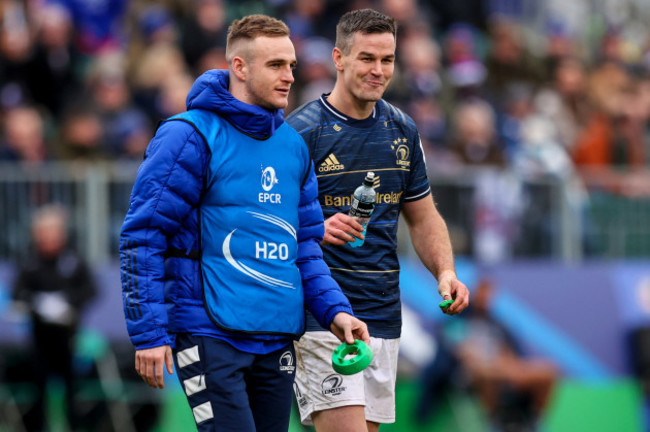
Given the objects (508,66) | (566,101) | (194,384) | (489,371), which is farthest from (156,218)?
(566,101)

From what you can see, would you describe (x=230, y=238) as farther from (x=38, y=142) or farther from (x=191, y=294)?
(x=38, y=142)

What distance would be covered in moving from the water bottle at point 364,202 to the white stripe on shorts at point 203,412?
57.8 inches

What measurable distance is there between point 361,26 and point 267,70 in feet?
3.70

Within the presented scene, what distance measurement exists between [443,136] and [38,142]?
5.24 m

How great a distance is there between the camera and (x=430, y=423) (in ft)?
41.2

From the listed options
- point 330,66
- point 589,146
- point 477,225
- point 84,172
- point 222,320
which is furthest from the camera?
point 589,146

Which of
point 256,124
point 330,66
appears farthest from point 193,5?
point 256,124

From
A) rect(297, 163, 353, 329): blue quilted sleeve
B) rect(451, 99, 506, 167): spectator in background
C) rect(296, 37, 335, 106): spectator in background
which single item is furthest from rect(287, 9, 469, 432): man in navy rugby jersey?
rect(451, 99, 506, 167): spectator in background

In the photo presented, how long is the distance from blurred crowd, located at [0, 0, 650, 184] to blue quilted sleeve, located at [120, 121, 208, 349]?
7.04 meters

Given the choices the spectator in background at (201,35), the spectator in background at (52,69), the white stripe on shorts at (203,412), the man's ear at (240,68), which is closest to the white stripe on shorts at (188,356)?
the white stripe on shorts at (203,412)

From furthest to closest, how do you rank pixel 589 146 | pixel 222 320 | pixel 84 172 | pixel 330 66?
pixel 589 146 < pixel 330 66 < pixel 84 172 < pixel 222 320

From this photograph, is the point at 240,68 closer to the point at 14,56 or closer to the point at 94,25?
the point at 14,56

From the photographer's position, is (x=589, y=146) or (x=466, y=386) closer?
(x=466, y=386)

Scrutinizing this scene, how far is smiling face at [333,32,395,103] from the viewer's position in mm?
6480
